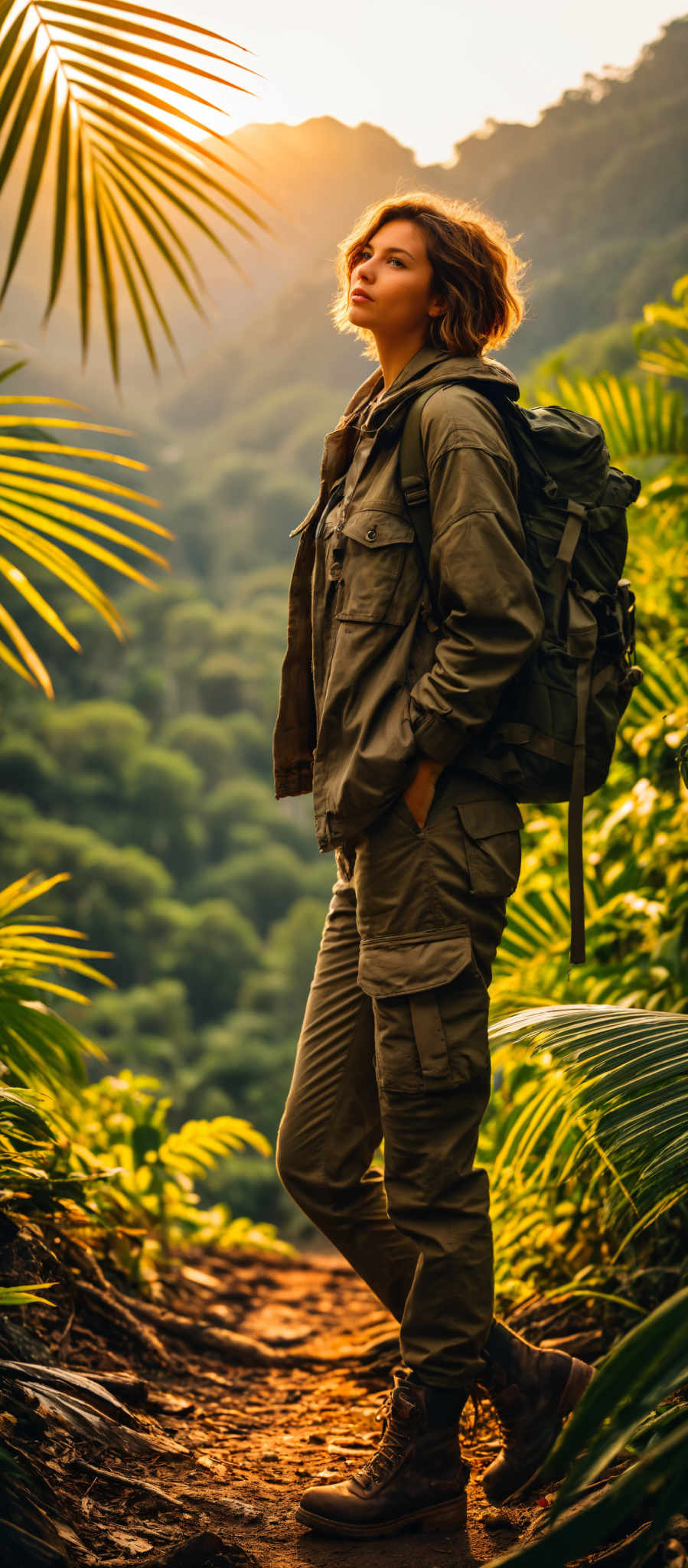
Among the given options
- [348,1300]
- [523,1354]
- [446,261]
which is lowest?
[348,1300]

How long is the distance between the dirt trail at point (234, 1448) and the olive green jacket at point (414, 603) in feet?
3.11

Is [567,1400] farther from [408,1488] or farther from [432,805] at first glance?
[432,805]

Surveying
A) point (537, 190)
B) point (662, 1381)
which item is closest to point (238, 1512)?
point (662, 1381)

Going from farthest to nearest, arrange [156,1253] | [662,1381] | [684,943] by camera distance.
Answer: [156,1253] → [684,943] → [662,1381]

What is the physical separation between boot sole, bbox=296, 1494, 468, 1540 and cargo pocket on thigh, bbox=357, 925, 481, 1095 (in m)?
0.60

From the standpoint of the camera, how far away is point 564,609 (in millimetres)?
1689

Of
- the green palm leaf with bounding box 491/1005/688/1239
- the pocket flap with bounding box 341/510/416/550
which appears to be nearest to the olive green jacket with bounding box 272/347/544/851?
the pocket flap with bounding box 341/510/416/550

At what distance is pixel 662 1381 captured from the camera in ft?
2.90

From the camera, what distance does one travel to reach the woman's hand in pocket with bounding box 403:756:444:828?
162cm

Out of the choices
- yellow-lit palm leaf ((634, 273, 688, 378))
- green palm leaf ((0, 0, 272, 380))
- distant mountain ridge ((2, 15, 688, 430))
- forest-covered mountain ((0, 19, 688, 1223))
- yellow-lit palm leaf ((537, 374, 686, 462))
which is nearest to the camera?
green palm leaf ((0, 0, 272, 380))

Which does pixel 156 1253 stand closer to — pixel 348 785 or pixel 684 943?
pixel 684 943

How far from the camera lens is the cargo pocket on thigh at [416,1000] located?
1595 mm

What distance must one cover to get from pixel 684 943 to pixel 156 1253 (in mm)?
1793

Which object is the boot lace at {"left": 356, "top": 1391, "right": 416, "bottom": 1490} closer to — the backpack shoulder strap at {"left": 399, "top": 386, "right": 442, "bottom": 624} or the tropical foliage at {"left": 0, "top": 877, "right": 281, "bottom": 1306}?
the tropical foliage at {"left": 0, "top": 877, "right": 281, "bottom": 1306}
